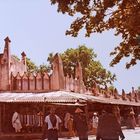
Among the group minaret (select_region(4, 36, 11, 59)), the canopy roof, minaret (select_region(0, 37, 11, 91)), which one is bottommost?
the canopy roof

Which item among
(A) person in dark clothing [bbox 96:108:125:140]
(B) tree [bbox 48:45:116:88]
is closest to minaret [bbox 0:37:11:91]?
(A) person in dark clothing [bbox 96:108:125:140]

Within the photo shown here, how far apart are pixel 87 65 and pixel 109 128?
43.1m

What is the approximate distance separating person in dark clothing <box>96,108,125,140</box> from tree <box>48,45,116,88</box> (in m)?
41.8

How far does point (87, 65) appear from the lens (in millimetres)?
53844

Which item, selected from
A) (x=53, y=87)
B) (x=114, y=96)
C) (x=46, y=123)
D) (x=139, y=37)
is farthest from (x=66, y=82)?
(x=139, y=37)

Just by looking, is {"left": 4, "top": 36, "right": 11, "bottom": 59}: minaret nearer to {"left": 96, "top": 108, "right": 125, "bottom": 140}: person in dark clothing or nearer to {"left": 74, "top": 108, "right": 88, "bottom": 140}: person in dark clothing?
{"left": 74, "top": 108, "right": 88, "bottom": 140}: person in dark clothing

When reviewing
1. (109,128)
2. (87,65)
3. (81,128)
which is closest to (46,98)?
(81,128)

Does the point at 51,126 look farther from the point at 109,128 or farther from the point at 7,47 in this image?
the point at 7,47

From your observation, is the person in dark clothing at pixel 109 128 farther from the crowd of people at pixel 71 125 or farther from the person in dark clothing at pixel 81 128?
the person in dark clothing at pixel 81 128

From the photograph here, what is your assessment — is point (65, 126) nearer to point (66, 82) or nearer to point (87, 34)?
point (66, 82)

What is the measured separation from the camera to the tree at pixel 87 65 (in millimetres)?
53406

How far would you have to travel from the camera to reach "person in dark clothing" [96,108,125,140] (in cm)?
1070

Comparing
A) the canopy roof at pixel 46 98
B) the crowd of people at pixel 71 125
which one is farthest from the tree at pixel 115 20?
the canopy roof at pixel 46 98

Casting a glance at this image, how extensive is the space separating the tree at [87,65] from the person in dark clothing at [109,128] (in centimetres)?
4182
